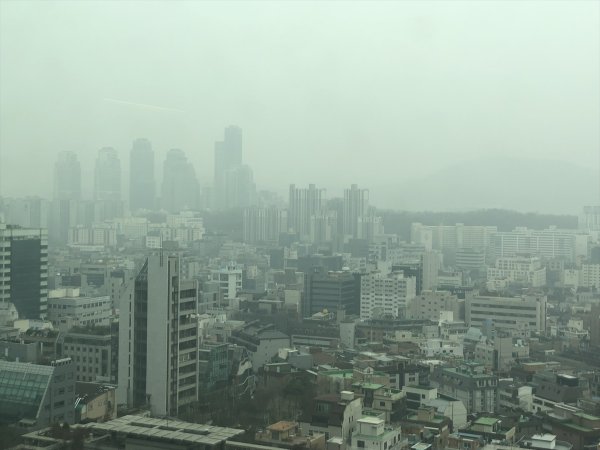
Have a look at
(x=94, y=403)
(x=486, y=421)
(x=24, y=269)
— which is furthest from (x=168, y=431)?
(x=24, y=269)

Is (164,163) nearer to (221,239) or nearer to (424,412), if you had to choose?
(221,239)

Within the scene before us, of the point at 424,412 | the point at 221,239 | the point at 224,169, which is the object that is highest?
the point at 224,169

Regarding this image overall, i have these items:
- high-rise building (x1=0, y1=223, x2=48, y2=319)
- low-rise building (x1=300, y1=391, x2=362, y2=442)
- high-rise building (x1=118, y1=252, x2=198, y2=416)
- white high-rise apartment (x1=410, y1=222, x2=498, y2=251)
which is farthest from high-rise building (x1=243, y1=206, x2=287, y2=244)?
low-rise building (x1=300, y1=391, x2=362, y2=442)

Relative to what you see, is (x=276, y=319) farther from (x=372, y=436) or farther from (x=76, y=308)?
(x=372, y=436)

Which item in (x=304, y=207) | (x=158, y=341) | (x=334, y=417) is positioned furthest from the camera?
(x=304, y=207)

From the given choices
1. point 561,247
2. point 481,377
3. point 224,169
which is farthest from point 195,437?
point 561,247

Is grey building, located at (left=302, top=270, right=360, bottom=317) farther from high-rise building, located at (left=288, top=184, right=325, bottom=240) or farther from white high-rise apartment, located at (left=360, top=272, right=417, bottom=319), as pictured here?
high-rise building, located at (left=288, top=184, right=325, bottom=240)
